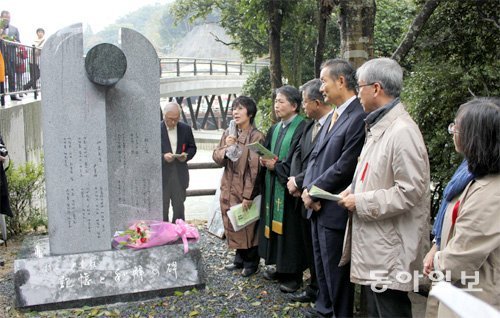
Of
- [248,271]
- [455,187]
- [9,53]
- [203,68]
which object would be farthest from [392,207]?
[203,68]

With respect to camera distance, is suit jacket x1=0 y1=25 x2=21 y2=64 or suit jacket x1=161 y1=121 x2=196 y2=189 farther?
suit jacket x1=0 y1=25 x2=21 y2=64

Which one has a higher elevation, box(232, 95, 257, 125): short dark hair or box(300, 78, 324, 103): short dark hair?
box(300, 78, 324, 103): short dark hair

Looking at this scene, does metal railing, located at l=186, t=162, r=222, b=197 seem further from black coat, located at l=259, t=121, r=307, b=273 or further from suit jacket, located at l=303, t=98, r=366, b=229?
suit jacket, located at l=303, t=98, r=366, b=229

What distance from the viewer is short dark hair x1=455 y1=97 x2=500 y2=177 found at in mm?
2287

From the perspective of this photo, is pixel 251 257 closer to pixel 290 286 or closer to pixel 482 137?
pixel 290 286

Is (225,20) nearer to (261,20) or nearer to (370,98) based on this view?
(261,20)

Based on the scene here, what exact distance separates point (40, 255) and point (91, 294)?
2.06ft

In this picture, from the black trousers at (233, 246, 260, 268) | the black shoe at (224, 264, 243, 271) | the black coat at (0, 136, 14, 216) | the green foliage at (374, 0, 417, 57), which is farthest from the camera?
the green foliage at (374, 0, 417, 57)

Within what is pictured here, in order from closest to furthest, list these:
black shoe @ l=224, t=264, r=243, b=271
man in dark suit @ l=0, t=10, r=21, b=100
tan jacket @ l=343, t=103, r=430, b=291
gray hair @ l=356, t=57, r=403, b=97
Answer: tan jacket @ l=343, t=103, r=430, b=291 < gray hair @ l=356, t=57, r=403, b=97 < black shoe @ l=224, t=264, r=243, b=271 < man in dark suit @ l=0, t=10, r=21, b=100

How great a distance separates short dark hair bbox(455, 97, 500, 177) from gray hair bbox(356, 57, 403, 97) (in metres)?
0.68

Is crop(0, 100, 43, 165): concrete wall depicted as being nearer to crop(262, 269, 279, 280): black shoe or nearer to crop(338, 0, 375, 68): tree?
crop(262, 269, 279, 280): black shoe

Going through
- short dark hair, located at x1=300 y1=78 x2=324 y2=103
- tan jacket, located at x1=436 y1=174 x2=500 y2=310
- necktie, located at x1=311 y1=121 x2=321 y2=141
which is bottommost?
tan jacket, located at x1=436 y1=174 x2=500 y2=310

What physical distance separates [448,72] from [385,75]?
236cm

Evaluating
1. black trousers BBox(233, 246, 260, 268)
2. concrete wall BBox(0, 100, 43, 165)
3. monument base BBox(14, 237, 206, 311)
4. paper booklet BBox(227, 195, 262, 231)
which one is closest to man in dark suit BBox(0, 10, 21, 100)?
concrete wall BBox(0, 100, 43, 165)
